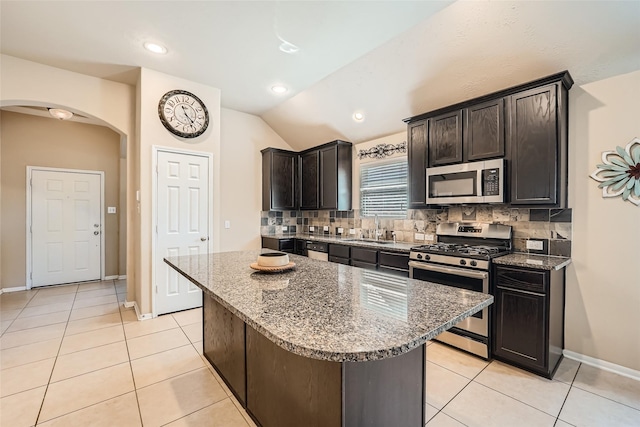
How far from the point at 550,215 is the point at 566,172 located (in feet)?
1.31

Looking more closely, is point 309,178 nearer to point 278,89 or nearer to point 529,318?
point 278,89

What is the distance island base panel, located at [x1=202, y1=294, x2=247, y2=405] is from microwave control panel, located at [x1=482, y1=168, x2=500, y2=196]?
8.05ft

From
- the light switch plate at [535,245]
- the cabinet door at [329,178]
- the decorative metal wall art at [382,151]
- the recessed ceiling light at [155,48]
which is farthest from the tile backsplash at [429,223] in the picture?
the recessed ceiling light at [155,48]

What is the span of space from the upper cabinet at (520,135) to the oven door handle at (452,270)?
0.75m

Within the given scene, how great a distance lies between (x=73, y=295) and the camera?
433 cm

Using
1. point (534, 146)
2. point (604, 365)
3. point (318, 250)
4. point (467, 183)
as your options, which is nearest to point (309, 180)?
point (318, 250)

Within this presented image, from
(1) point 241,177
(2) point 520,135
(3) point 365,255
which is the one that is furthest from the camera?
(1) point 241,177

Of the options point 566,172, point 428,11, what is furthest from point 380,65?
point 566,172

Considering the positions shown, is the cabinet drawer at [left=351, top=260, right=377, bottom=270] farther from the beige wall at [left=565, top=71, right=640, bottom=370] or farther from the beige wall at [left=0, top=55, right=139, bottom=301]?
the beige wall at [left=0, top=55, right=139, bottom=301]

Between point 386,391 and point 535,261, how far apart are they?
1.91 meters

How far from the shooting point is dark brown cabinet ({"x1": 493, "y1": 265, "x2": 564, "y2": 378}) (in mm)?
2193

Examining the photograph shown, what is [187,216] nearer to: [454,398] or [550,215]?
[454,398]

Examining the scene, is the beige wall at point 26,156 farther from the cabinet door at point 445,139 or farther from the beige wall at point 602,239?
the beige wall at point 602,239

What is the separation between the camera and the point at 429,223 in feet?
11.6
